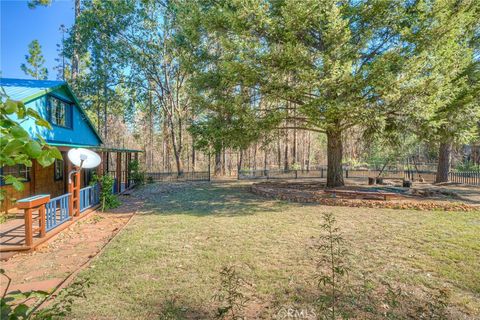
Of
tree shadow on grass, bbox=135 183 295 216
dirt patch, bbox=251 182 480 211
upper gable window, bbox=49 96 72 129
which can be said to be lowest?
tree shadow on grass, bbox=135 183 295 216

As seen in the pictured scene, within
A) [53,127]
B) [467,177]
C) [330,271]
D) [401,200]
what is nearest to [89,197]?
[53,127]

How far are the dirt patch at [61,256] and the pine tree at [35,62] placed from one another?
30.5 meters

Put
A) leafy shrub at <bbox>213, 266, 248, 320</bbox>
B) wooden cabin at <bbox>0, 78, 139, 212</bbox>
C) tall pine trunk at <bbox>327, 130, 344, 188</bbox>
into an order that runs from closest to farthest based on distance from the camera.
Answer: leafy shrub at <bbox>213, 266, 248, 320</bbox> → wooden cabin at <bbox>0, 78, 139, 212</bbox> → tall pine trunk at <bbox>327, 130, 344, 188</bbox>

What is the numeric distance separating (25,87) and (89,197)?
4.78m

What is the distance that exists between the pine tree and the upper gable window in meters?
25.2

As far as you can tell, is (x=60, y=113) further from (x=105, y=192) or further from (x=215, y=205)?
(x=215, y=205)

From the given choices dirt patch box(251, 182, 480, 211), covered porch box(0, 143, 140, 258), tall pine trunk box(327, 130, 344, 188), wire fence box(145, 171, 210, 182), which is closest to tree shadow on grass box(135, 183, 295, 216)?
dirt patch box(251, 182, 480, 211)

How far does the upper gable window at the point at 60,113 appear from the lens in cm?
1021

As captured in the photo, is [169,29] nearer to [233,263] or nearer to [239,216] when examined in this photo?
[239,216]

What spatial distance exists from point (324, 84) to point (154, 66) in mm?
17691

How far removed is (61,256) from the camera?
543cm

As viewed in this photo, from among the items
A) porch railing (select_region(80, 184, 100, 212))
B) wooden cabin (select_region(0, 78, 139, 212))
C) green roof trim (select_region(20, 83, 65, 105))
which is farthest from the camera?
wooden cabin (select_region(0, 78, 139, 212))

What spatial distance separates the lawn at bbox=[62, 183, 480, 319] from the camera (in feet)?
11.5

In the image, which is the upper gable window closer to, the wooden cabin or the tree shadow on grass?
the wooden cabin
